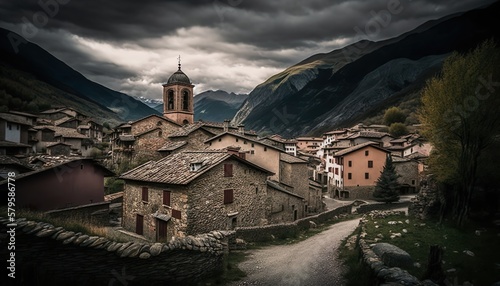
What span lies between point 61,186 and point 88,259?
12.9 meters

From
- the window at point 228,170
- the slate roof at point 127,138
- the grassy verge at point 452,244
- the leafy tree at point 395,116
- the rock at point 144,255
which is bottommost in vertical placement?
the grassy verge at point 452,244

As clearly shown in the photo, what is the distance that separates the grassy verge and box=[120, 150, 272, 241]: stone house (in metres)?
9.00

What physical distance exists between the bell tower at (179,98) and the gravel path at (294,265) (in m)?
43.9

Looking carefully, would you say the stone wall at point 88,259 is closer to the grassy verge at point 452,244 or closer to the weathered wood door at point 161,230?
the grassy verge at point 452,244

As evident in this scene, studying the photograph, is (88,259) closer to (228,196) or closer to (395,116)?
(228,196)

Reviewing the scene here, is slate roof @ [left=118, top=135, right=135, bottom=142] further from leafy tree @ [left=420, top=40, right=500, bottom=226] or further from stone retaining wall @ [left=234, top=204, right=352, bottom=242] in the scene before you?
leafy tree @ [left=420, top=40, right=500, bottom=226]

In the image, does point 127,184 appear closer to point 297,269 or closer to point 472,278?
point 297,269

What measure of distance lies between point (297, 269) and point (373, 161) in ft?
150

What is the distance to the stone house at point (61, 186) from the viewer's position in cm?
1709

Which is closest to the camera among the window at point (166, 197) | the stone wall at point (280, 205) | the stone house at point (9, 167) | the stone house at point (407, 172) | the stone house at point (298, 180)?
the stone house at point (9, 167)

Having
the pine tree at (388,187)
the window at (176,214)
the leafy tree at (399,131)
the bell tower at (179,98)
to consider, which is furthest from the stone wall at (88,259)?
the leafy tree at (399,131)

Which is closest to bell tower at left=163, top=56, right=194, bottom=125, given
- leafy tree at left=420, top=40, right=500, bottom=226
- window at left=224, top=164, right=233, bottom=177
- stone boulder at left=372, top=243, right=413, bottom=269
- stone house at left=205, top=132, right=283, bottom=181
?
stone house at left=205, top=132, right=283, bottom=181

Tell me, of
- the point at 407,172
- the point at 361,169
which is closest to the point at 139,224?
the point at 361,169

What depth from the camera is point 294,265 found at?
46.8ft
